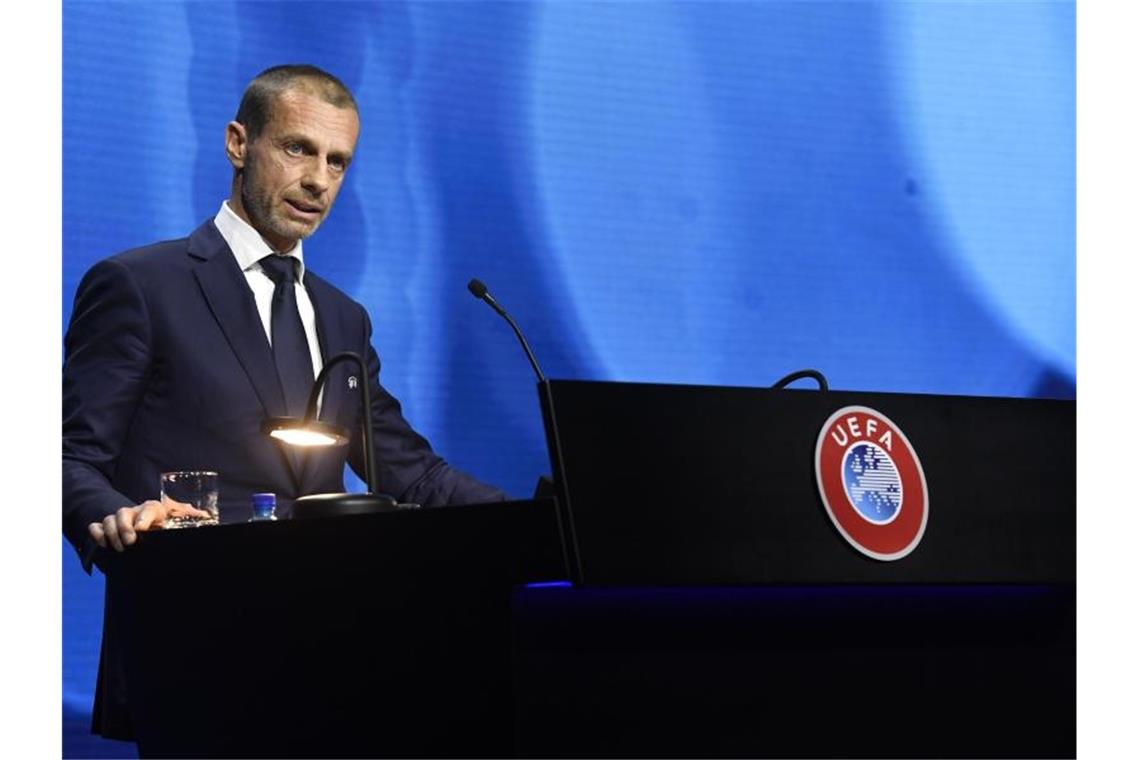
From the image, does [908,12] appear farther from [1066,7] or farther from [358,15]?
[358,15]

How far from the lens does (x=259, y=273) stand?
2.59m

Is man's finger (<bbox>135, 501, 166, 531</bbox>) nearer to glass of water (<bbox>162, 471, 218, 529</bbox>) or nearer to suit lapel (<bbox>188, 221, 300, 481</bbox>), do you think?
glass of water (<bbox>162, 471, 218, 529</bbox>)

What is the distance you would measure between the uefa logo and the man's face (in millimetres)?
1439

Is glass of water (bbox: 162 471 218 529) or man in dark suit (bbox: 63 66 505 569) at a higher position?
man in dark suit (bbox: 63 66 505 569)

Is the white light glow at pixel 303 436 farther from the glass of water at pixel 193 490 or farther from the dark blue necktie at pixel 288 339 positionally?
the dark blue necktie at pixel 288 339

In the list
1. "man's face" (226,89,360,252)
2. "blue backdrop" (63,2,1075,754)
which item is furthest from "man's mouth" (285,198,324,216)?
"blue backdrop" (63,2,1075,754)

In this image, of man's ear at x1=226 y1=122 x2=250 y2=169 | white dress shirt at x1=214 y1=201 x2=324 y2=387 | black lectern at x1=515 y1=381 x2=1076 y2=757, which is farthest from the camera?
man's ear at x1=226 y1=122 x2=250 y2=169

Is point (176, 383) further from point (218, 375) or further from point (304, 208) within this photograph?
point (304, 208)

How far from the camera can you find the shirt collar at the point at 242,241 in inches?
102

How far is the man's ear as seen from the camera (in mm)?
2854

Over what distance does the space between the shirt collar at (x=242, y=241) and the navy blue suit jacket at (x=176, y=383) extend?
85 millimetres

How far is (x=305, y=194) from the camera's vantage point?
9.09 ft

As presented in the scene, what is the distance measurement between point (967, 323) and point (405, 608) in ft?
8.85

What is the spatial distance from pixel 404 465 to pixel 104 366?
1.92ft
